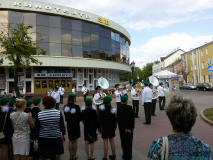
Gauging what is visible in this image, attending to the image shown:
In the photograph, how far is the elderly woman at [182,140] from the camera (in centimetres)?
162

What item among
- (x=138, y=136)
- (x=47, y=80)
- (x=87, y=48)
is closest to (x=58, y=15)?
(x=87, y=48)

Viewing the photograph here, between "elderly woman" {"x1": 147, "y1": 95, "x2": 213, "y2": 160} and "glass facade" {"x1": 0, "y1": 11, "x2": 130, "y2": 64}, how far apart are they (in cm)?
2423

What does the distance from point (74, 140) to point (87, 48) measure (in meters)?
25.7

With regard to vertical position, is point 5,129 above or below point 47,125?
below

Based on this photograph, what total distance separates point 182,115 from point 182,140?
23 cm

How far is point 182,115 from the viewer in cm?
172

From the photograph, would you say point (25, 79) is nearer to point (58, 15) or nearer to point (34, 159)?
point (58, 15)

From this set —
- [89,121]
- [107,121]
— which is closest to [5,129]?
[89,121]

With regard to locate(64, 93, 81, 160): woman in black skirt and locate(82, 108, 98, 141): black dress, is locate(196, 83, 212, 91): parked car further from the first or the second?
locate(64, 93, 81, 160): woman in black skirt

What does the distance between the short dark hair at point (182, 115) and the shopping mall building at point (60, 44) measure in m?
25.8

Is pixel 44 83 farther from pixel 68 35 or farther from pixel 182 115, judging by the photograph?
pixel 182 115

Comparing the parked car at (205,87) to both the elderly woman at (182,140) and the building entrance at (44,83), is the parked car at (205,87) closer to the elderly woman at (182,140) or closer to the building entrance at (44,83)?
the building entrance at (44,83)

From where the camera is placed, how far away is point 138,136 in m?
6.64

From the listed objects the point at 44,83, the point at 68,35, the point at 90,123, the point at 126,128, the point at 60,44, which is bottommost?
the point at 126,128
